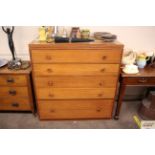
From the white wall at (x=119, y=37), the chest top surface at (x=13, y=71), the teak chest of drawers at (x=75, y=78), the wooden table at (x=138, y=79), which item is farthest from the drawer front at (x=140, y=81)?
the chest top surface at (x=13, y=71)

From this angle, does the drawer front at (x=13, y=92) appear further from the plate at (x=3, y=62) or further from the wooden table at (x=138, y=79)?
the wooden table at (x=138, y=79)

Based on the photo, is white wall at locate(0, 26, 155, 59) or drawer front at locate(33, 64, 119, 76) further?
white wall at locate(0, 26, 155, 59)

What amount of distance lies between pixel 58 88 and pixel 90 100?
17.1 inches

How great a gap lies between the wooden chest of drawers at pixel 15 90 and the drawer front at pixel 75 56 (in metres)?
0.34

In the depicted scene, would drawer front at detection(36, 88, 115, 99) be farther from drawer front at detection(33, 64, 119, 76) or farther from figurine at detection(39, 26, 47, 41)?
figurine at detection(39, 26, 47, 41)

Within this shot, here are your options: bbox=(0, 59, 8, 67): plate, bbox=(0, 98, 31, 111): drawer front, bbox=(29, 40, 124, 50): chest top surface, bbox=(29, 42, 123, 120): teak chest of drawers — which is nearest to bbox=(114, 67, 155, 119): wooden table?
bbox=(29, 42, 123, 120): teak chest of drawers

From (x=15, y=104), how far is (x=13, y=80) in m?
0.38

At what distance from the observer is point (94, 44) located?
59.2 inches

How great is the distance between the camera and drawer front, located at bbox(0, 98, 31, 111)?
6.38 feet

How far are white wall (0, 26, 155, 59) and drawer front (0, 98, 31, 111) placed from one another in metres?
0.61

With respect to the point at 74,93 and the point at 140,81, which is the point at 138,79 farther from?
the point at 74,93

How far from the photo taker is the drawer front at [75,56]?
1505 millimetres
